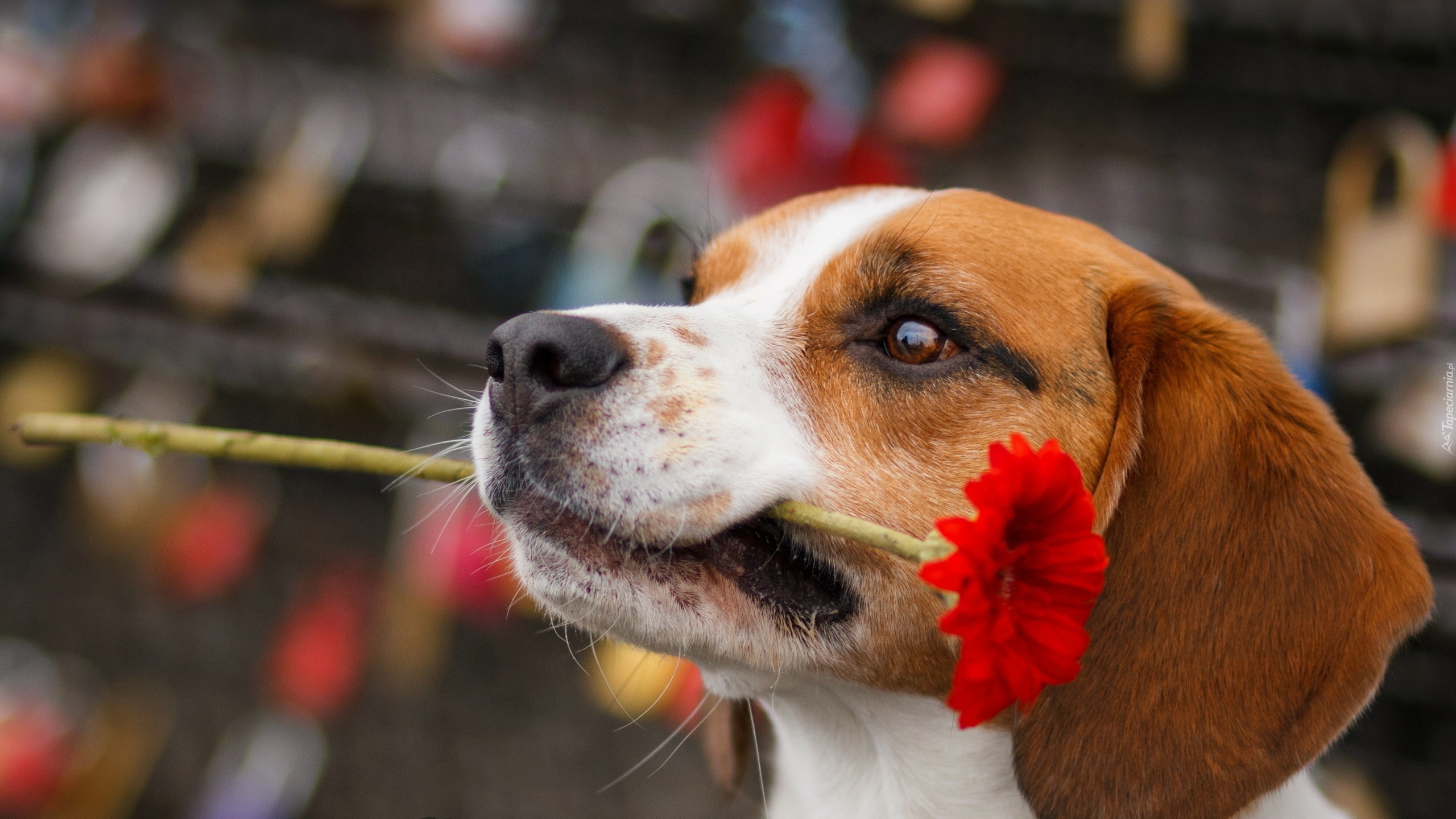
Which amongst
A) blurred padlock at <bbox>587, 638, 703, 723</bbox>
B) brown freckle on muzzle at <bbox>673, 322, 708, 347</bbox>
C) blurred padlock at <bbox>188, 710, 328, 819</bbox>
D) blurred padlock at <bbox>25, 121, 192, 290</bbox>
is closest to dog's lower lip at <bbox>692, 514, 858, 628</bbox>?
brown freckle on muzzle at <bbox>673, 322, 708, 347</bbox>

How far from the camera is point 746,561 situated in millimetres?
1401

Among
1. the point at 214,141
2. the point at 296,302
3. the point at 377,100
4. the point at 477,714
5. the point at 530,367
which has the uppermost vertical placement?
the point at 530,367

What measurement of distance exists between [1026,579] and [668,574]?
1.61 feet

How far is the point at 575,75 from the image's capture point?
3.85 m

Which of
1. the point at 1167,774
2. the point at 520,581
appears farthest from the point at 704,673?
the point at 1167,774

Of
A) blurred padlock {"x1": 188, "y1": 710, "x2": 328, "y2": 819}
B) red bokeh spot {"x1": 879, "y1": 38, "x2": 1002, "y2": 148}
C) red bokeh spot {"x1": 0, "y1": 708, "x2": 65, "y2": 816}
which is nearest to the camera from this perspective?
red bokeh spot {"x1": 879, "y1": 38, "x2": 1002, "y2": 148}

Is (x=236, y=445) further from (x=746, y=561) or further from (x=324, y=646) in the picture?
(x=324, y=646)

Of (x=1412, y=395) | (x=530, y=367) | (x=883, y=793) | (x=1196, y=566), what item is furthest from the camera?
(x=1412, y=395)

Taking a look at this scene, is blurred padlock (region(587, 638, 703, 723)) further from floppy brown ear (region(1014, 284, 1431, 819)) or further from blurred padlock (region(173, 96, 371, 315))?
blurred padlock (region(173, 96, 371, 315))

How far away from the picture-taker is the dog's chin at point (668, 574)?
4.35 feet

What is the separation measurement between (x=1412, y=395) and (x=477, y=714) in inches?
129

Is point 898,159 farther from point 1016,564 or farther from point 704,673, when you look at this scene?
point 1016,564

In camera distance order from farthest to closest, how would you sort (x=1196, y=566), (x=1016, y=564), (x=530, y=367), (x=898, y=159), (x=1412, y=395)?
(x=898, y=159) < (x=1412, y=395) < (x=1196, y=566) < (x=530, y=367) < (x=1016, y=564)

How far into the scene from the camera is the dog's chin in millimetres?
1325
